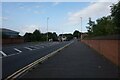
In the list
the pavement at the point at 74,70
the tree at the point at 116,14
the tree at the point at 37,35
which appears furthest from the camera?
the tree at the point at 37,35

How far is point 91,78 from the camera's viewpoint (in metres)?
11.5

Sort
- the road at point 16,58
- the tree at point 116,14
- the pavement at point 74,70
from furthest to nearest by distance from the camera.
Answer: the tree at point 116,14, the road at point 16,58, the pavement at point 74,70

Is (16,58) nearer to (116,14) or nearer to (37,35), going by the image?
(116,14)

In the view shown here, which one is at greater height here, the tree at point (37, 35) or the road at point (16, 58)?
the tree at point (37, 35)

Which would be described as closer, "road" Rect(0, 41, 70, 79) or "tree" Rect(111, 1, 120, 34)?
"road" Rect(0, 41, 70, 79)

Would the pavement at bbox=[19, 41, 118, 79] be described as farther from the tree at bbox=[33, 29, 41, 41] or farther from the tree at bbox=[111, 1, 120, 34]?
the tree at bbox=[33, 29, 41, 41]

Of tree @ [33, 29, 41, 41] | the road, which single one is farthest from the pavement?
tree @ [33, 29, 41, 41]

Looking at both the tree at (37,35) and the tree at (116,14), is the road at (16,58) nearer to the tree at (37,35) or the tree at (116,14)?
the tree at (116,14)

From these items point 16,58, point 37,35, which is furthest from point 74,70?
point 37,35

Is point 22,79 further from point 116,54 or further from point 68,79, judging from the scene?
point 116,54

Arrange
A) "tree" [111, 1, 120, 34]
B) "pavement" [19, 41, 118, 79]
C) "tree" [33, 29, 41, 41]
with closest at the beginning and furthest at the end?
1. "pavement" [19, 41, 118, 79]
2. "tree" [111, 1, 120, 34]
3. "tree" [33, 29, 41, 41]

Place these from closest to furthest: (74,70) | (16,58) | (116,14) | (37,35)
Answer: (74,70), (116,14), (16,58), (37,35)

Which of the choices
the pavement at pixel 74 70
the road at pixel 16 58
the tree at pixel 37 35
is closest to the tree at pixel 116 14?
the pavement at pixel 74 70

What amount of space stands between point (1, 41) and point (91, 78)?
150 ft
